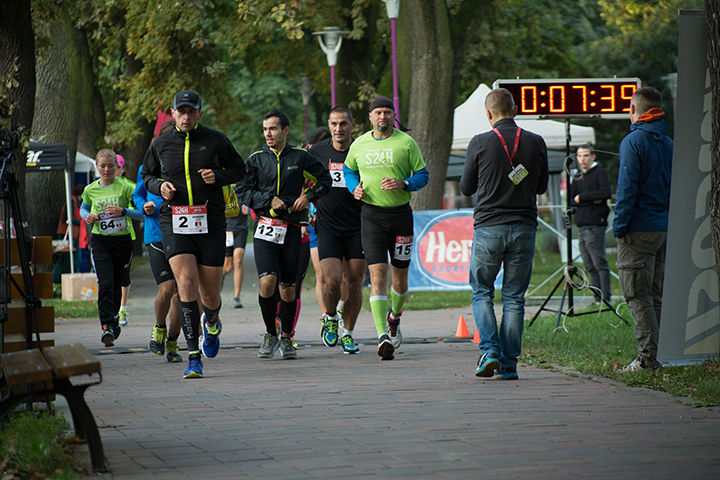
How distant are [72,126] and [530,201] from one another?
14.4 meters

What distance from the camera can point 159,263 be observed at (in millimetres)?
8703

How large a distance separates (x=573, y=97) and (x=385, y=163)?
296 centimetres

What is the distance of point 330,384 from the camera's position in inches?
268

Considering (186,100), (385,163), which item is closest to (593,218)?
(385,163)

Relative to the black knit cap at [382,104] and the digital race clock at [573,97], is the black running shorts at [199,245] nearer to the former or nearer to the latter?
the black knit cap at [382,104]


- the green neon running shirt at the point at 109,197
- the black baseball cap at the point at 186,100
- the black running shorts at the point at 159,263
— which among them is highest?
the black baseball cap at the point at 186,100

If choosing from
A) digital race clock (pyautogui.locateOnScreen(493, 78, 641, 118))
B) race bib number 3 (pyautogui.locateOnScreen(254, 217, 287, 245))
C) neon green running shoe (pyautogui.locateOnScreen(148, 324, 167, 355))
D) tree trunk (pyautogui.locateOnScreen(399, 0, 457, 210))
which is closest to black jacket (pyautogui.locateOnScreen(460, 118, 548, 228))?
race bib number 3 (pyautogui.locateOnScreen(254, 217, 287, 245))

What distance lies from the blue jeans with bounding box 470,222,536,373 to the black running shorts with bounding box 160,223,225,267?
Result: 7.02 feet

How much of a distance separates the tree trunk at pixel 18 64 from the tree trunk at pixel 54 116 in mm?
9649

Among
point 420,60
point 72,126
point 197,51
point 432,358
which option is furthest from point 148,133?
point 432,358

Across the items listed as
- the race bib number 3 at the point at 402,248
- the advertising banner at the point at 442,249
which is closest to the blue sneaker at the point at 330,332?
the race bib number 3 at the point at 402,248

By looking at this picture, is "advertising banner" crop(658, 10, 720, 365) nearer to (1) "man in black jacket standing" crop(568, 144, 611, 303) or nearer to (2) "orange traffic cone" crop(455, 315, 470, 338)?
(2) "orange traffic cone" crop(455, 315, 470, 338)

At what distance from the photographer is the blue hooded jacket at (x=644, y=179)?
699cm

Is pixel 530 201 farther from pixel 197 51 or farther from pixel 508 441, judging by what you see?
pixel 197 51
